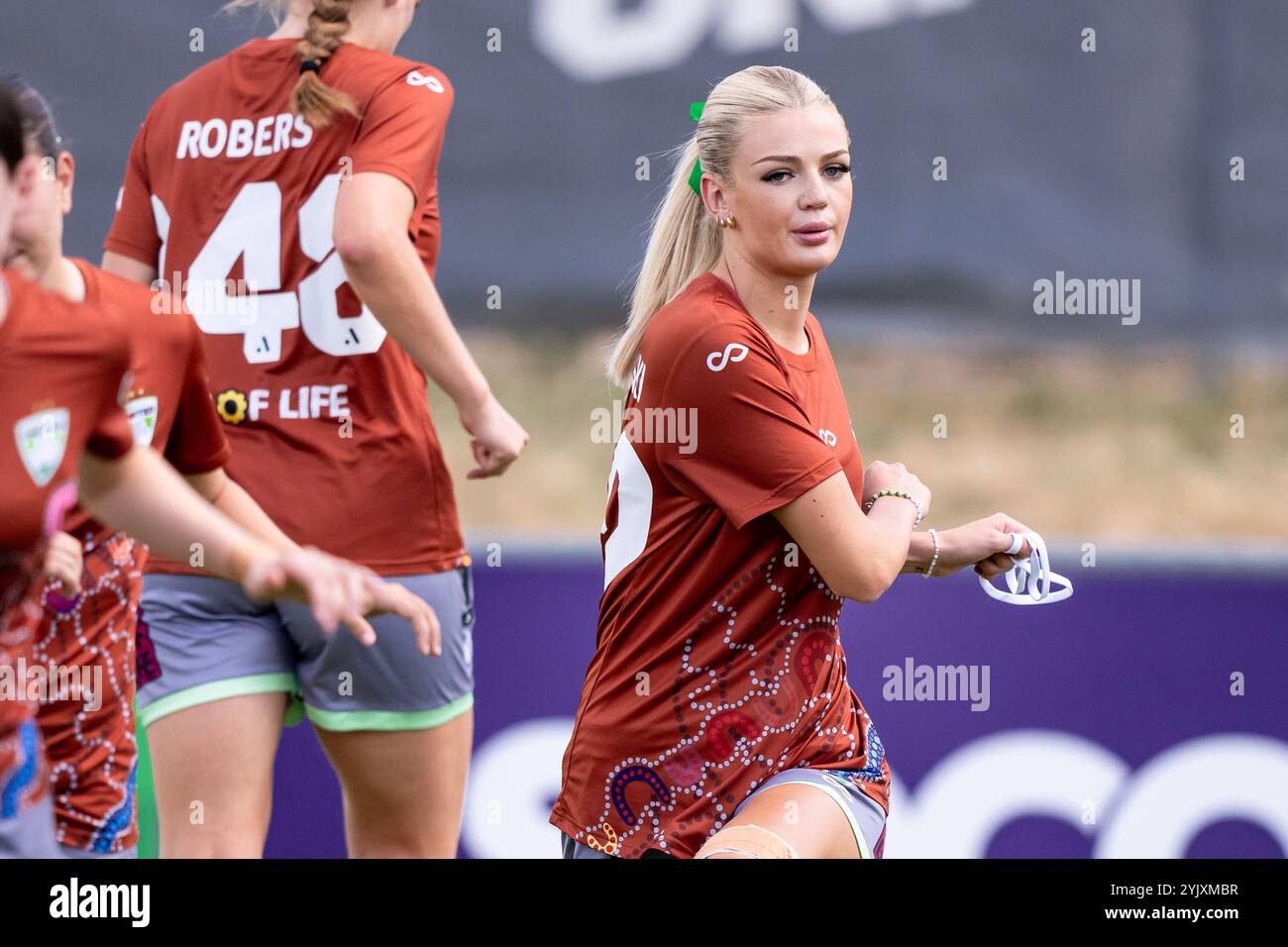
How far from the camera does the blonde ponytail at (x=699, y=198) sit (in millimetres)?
2967

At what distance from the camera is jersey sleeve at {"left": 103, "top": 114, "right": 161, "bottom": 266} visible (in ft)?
10.9

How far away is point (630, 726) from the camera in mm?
2799

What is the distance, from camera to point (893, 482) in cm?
299

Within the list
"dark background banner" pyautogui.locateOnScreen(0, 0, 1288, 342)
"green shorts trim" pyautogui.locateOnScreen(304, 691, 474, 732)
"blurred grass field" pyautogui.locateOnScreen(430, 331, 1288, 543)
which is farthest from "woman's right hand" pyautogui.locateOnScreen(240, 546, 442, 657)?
"blurred grass field" pyautogui.locateOnScreen(430, 331, 1288, 543)

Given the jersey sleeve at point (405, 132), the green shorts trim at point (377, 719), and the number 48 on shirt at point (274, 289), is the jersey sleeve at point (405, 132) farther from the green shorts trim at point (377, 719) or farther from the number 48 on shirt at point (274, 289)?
the green shorts trim at point (377, 719)

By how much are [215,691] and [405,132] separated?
42.3 inches

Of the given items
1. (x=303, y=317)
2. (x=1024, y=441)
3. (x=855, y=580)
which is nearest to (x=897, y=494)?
(x=855, y=580)

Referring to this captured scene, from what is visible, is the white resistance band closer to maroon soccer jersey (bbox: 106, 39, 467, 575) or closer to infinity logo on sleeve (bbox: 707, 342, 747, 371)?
infinity logo on sleeve (bbox: 707, 342, 747, 371)

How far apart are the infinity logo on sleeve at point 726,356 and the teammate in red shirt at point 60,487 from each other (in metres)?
0.88

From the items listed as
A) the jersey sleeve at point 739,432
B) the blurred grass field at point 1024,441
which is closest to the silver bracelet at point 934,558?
the jersey sleeve at point 739,432

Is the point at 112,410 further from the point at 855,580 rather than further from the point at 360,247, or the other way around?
the point at 855,580

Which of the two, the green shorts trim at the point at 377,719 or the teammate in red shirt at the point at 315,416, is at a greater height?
the teammate in red shirt at the point at 315,416

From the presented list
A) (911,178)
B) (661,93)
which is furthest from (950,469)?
(661,93)
